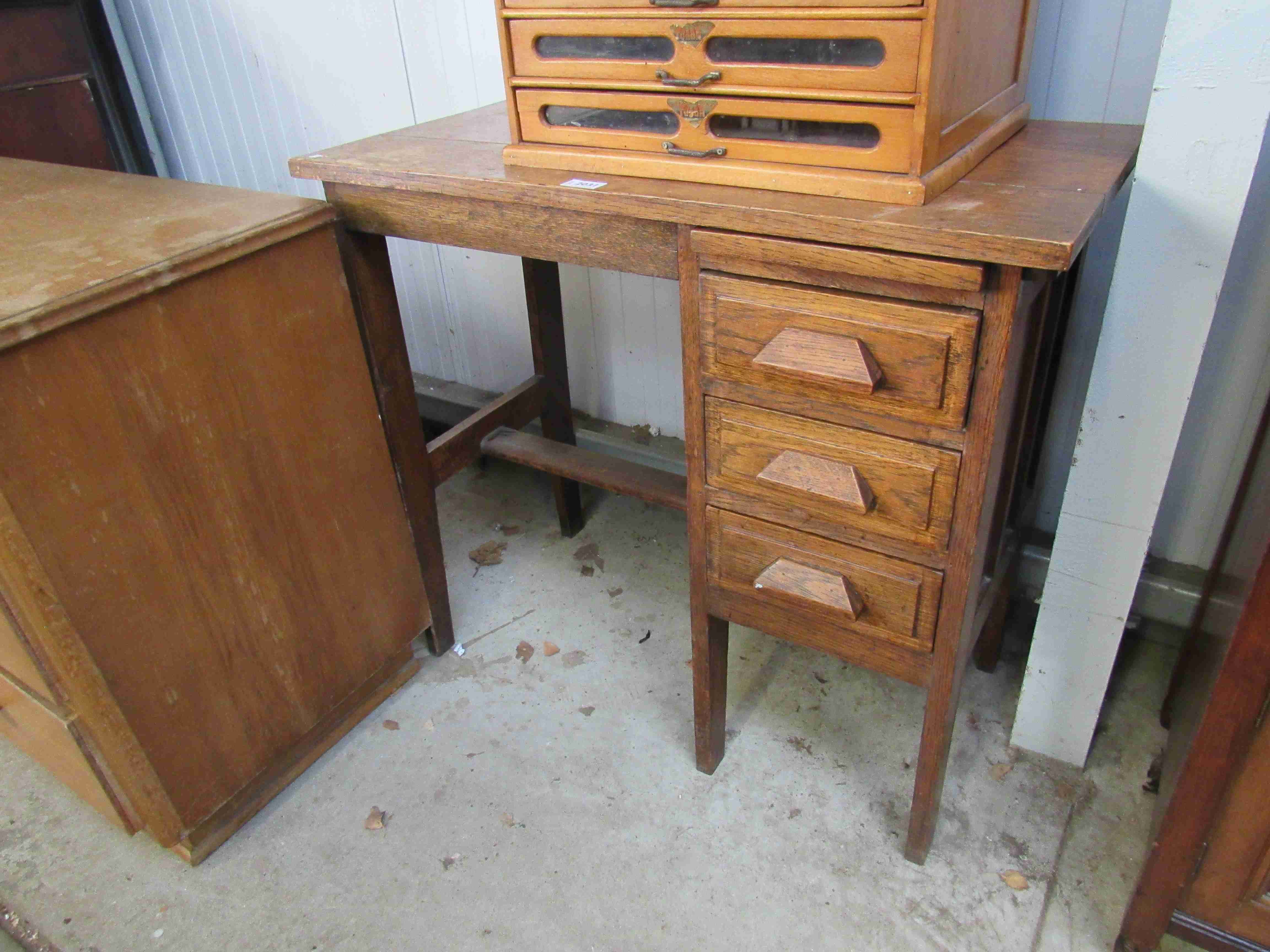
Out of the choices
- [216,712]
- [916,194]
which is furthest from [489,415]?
[916,194]

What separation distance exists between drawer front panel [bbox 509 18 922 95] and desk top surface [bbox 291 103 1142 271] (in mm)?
135

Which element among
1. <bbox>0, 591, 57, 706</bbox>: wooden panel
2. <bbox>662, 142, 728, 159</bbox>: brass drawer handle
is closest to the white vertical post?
<bbox>662, 142, 728, 159</bbox>: brass drawer handle

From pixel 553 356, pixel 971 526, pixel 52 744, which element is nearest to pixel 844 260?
pixel 971 526

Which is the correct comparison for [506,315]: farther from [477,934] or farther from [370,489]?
[477,934]

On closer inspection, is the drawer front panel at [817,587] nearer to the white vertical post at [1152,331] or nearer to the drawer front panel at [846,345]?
the drawer front panel at [846,345]

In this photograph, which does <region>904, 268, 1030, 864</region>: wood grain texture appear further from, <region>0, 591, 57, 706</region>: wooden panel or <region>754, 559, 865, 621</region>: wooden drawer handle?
<region>0, 591, 57, 706</region>: wooden panel

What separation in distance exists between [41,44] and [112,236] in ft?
5.76

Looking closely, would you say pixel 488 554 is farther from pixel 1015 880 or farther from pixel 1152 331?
pixel 1152 331

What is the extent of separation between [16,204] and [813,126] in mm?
1426

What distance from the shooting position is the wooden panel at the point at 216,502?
1217mm

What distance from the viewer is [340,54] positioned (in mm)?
2359

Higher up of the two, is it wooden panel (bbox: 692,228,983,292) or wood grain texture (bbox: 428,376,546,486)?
wooden panel (bbox: 692,228,983,292)

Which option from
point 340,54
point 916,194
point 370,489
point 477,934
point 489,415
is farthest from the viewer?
point 340,54

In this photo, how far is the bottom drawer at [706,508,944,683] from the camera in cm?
123
